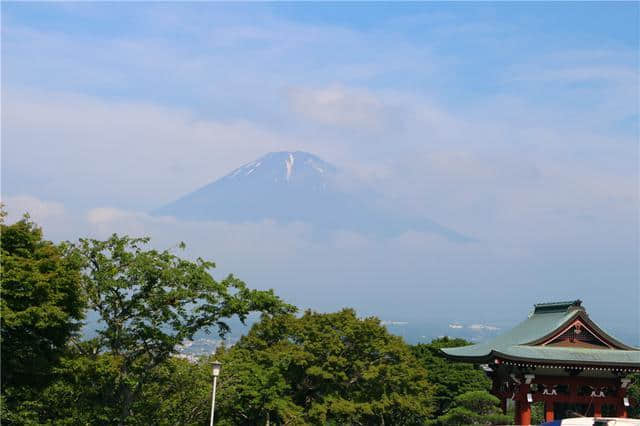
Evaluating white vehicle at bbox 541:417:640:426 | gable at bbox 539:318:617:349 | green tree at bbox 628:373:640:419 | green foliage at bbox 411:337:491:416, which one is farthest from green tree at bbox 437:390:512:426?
white vehicle at bbox 541:417:640:426

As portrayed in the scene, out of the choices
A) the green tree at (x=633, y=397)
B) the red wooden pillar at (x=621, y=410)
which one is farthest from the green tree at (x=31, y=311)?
the green tree at (x=633, y=397)

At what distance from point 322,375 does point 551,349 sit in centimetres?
984

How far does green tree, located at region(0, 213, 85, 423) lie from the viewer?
2614 centimetres

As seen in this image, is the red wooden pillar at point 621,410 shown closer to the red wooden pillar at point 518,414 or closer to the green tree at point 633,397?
the green tree at point 633,397

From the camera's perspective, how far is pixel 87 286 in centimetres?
3056

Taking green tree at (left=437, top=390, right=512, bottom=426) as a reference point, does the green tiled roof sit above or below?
above

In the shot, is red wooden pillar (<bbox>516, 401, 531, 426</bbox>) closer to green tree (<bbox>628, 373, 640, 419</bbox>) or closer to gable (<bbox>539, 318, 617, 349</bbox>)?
gable (<bbox>539, 318, 617, 349</bbox>)

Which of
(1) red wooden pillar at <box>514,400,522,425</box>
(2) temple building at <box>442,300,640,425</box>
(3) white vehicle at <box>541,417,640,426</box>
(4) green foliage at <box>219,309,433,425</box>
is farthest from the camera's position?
(4) green foliage at <box>219,309,433,425</box>

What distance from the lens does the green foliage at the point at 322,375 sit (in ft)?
117

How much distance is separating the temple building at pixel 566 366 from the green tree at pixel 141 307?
12172mm

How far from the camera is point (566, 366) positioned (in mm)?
34250

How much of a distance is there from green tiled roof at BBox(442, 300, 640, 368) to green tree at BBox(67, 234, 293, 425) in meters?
11.4

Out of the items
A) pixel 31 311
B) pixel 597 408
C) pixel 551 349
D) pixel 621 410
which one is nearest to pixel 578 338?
pixel 551 349

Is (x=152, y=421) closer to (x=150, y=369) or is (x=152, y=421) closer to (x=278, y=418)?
(x=150, y=369)
